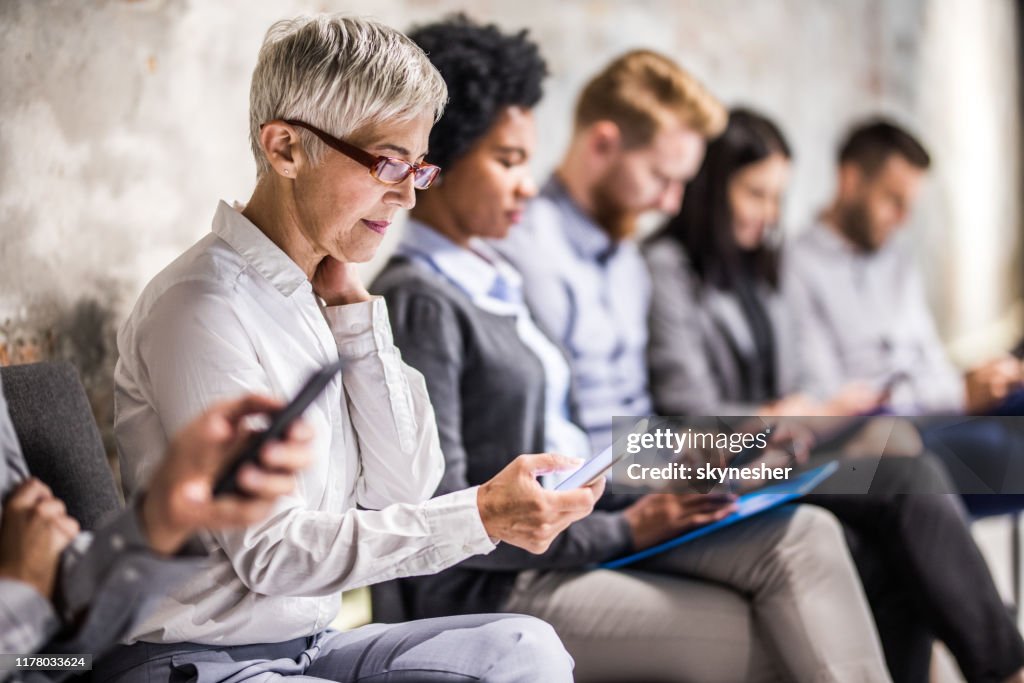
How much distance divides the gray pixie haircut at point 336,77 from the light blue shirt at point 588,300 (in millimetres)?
819

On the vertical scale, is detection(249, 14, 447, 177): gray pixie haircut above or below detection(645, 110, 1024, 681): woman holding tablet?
above

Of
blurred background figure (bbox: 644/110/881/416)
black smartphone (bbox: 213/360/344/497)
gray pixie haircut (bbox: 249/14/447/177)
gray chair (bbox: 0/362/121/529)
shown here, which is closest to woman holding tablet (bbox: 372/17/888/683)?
gray pixie haircut (bbox: 249/14/447/177)

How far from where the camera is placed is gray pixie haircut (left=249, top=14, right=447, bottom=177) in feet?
4.71

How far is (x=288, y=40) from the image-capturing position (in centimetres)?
147

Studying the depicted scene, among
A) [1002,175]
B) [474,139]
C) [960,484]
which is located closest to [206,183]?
[474,139]

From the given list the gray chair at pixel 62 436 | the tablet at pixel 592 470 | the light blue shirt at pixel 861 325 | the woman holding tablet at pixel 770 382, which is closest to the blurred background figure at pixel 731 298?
the woman holding tablet at pixel 770 382

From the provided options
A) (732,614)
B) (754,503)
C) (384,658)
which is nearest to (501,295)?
(754,503)

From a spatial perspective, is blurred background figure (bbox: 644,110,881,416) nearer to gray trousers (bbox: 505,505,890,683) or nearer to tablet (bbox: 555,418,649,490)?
gray trousers (bbox: 505,505,890,683)

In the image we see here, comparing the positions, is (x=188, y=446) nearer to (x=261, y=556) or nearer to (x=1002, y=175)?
(x=261, y=556)

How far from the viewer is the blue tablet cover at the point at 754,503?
2023 millimetres

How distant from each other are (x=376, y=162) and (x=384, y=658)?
26.3 inches

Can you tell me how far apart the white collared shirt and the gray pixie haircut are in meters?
0.17

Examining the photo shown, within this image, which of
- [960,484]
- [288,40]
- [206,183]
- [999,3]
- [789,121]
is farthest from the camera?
[999,3]

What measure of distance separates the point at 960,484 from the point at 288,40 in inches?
91.4
